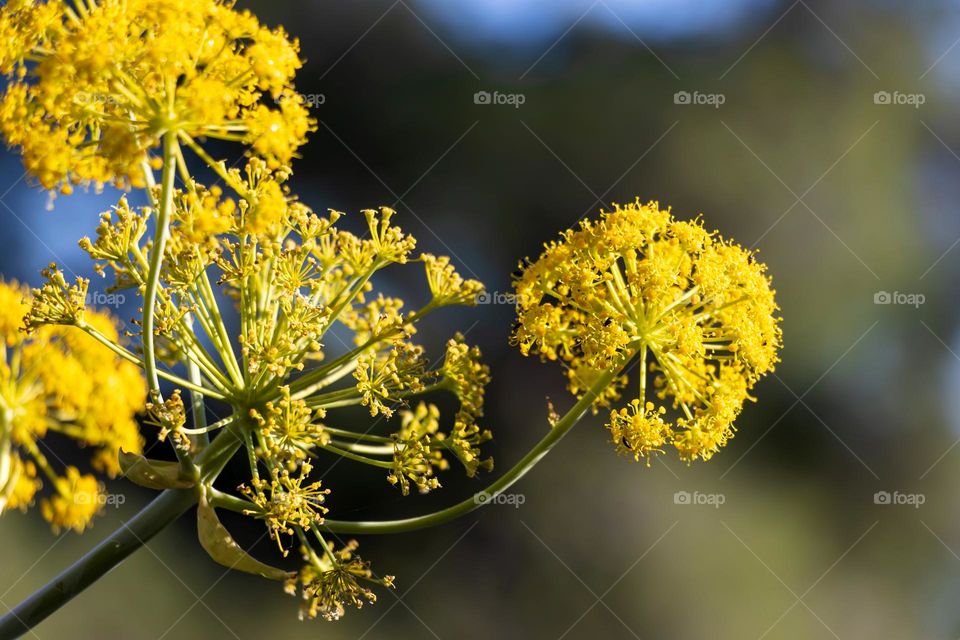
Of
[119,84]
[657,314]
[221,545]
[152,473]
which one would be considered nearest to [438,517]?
[221,545]

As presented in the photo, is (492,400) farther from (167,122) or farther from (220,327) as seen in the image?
(167,122)

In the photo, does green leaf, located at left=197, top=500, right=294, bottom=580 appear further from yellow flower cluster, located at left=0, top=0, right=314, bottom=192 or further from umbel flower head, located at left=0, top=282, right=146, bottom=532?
yellow flower cluster, located at left=0, top=0, right=314, bottom=192

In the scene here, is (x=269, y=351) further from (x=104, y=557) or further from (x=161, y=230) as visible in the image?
(x=104, y=557)

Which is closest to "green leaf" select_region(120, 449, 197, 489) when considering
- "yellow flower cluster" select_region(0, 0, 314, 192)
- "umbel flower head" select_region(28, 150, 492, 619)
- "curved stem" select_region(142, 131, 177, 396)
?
"umbel flower head" select_region(28, 150, 492, 619)

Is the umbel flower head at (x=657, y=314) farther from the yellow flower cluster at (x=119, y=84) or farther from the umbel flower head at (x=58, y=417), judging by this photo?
the umbel flower head at (x=58, y=417)

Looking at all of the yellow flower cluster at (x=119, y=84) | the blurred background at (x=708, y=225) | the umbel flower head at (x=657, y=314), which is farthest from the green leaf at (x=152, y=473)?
the blurred background at (x=708, y=225)

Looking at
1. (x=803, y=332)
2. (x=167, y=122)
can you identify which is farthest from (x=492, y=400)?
(x=167, y=122)
